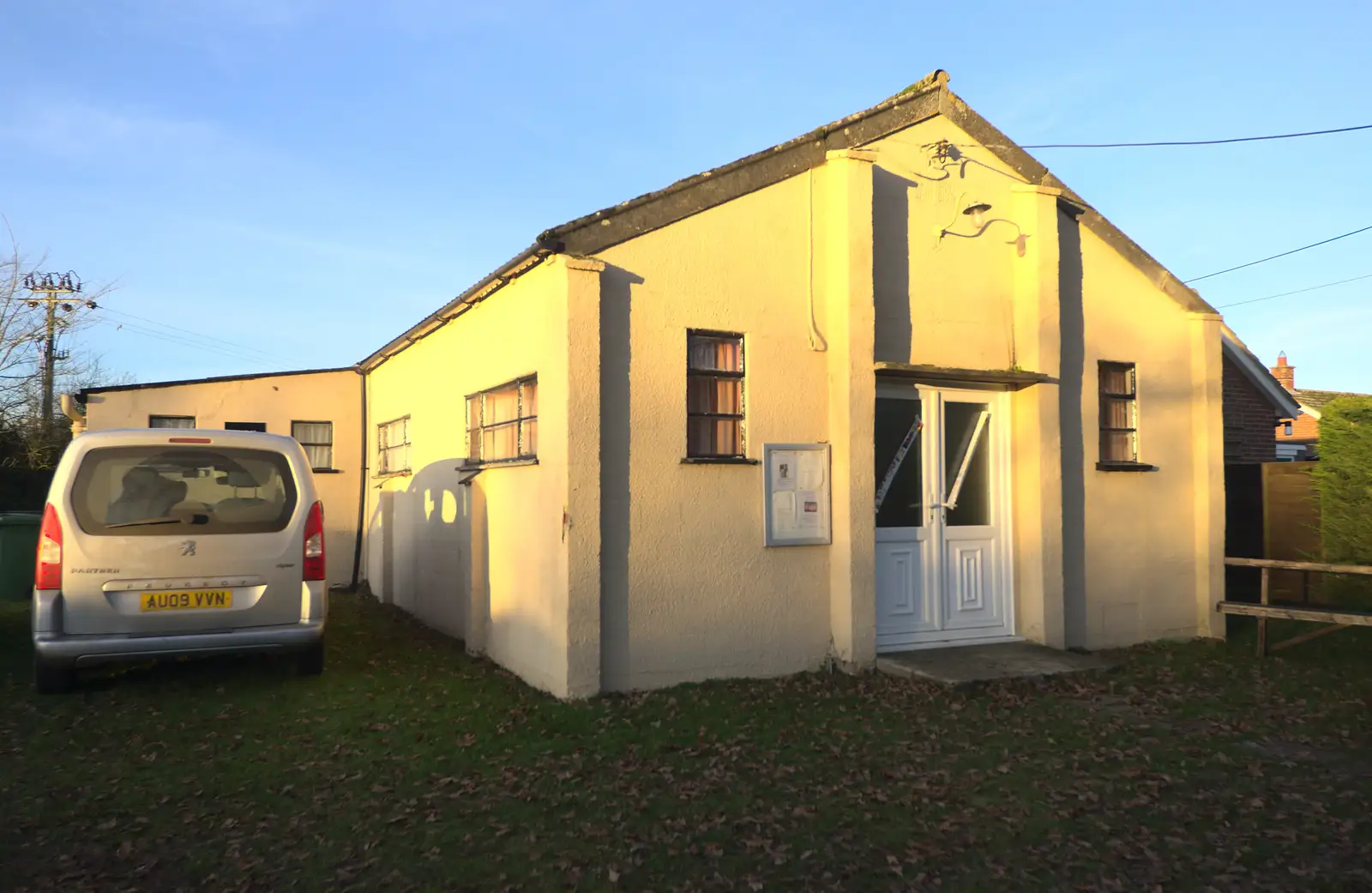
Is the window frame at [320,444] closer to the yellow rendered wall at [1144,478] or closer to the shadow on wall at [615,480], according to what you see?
the shadow on wall at [615,480]

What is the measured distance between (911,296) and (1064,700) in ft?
11.4

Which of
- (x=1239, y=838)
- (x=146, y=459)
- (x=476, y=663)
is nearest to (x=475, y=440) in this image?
(x=476, y=663)

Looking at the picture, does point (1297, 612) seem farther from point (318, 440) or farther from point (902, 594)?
point (318, 440)

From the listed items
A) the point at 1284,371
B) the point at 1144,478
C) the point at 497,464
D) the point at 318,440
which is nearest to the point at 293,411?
the point at 318,440

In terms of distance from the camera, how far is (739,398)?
7.52m

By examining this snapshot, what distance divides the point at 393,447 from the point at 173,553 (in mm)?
7015

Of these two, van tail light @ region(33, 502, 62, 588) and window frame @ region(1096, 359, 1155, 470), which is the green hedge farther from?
van tail light @ region(33, 502, 62, 588)

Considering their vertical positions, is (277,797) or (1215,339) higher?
(1215,339)

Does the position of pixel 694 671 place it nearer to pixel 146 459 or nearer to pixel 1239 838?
pixel 1239 838

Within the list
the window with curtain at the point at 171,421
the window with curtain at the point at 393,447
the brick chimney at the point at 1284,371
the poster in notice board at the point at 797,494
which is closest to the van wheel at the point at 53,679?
the poster in notice board at the point at 797,494

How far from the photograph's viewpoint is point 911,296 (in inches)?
322

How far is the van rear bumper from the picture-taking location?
6.34 metres

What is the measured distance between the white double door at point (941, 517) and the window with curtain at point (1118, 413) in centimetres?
131

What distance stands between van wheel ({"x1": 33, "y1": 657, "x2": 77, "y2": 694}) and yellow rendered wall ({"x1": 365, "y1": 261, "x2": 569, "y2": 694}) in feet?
10.1
